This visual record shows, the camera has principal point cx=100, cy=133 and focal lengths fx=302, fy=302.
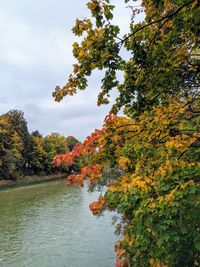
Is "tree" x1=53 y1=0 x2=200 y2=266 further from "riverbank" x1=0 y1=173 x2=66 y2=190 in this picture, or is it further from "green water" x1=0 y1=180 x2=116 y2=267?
"riverbank" x1=0 y1=173 x2=66 y2=190

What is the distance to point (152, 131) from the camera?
4.63 m

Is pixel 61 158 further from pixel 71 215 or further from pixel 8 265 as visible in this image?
pixel 71 215

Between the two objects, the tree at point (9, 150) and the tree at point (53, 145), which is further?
the tree at point (53, 145)

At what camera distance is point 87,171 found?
5988 millimetres

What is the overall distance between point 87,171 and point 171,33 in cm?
302

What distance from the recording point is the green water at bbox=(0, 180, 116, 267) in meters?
14.8

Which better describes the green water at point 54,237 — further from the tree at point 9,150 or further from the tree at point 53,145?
Answer: the tree at point 53,145

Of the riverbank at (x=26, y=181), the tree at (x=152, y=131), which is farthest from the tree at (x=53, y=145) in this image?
the tree at (x=152, y=131)

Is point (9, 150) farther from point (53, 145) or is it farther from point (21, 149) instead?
point (53, 145)

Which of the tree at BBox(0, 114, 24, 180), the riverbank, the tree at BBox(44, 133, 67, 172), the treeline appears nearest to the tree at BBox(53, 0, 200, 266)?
the riverbank

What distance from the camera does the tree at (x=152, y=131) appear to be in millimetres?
3615

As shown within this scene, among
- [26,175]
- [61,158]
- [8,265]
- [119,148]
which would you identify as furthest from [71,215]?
[26,175]

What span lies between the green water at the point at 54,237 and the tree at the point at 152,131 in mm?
10264

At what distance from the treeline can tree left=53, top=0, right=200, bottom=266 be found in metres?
59.5
